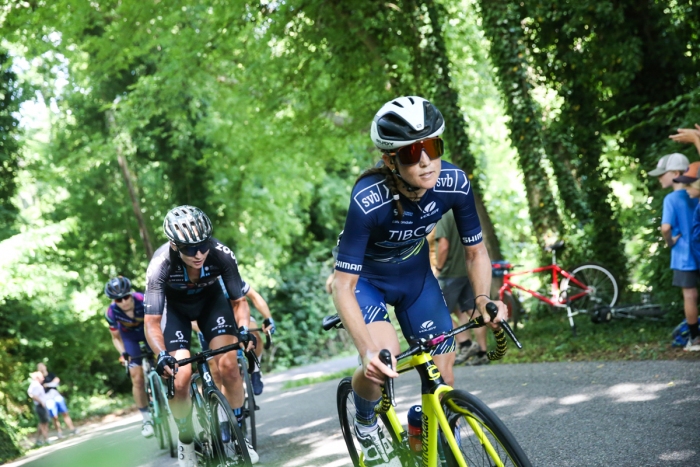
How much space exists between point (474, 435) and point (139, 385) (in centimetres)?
709

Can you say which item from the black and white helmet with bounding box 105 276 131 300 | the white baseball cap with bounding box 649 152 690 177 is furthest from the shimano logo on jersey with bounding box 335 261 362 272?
the black and white helmet with bounding box 105 276 131 300

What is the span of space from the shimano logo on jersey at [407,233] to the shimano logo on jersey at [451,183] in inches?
8.3

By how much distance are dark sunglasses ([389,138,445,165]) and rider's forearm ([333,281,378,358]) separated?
70cm

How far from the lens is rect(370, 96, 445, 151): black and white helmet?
3.82 metres

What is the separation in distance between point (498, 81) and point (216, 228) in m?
15.8

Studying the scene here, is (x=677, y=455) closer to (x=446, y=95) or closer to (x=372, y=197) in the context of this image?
(x=372, y=197)

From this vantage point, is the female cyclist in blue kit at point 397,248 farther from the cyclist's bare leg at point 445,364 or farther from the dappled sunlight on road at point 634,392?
the dappled sunlight on road at point 634,392

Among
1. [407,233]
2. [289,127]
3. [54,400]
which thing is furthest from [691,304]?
[54,400]

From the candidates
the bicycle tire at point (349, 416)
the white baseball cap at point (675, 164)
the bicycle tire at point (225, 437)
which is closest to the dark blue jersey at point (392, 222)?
the bicycle tire at point (349, 416)

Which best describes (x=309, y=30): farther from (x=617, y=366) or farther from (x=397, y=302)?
(x=397, y=302)

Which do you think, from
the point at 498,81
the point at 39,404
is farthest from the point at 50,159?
the point at 498,81

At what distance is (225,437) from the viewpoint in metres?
5.57

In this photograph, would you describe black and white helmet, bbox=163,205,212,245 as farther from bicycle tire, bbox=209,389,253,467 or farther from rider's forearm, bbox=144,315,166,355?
bicycle tire, bbox=209,389,253,467

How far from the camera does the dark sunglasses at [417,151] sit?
3842mm
